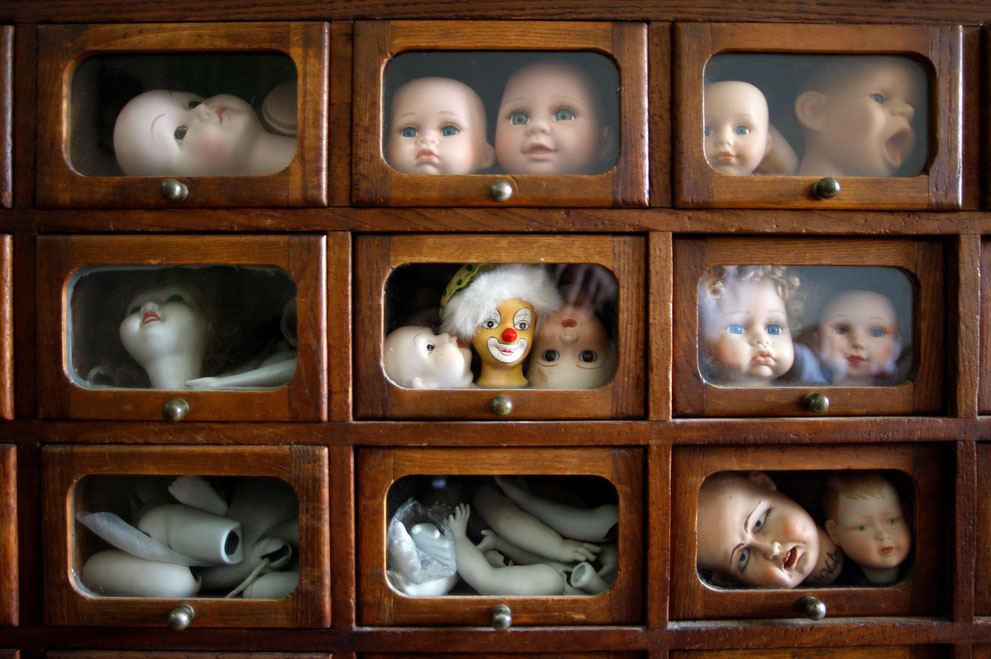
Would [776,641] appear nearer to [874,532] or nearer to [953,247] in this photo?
[874,532]

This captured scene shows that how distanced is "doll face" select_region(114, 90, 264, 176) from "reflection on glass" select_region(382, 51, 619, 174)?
0.18 m

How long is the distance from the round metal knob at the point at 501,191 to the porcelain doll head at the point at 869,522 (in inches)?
20.8

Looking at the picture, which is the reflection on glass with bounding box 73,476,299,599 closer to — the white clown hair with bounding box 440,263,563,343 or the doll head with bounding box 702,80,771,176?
the white clown hair with bounding box 440,263,563,343

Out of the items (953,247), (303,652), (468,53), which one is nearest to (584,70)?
(468,53)

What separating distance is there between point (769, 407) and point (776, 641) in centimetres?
28

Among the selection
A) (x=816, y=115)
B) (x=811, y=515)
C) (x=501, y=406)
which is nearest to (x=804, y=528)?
(x=811, y=515)

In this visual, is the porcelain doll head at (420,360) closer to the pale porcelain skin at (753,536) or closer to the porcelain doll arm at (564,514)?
the porcelain doll arm at (564,514)

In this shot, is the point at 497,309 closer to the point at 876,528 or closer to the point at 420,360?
the point at 420,360

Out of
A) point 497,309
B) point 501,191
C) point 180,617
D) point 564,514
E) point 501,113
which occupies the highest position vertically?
point 501,113

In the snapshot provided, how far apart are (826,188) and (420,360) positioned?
0.51 meters

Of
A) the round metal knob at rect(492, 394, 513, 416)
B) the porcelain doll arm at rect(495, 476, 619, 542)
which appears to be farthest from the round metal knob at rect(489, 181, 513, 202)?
the porcelain doll arm at rect(495, 476, 619, 542)

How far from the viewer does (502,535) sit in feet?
2.83

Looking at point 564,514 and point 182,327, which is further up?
point 182,327

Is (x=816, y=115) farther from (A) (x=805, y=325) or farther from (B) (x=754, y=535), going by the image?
(B) (x=754, y=535)
